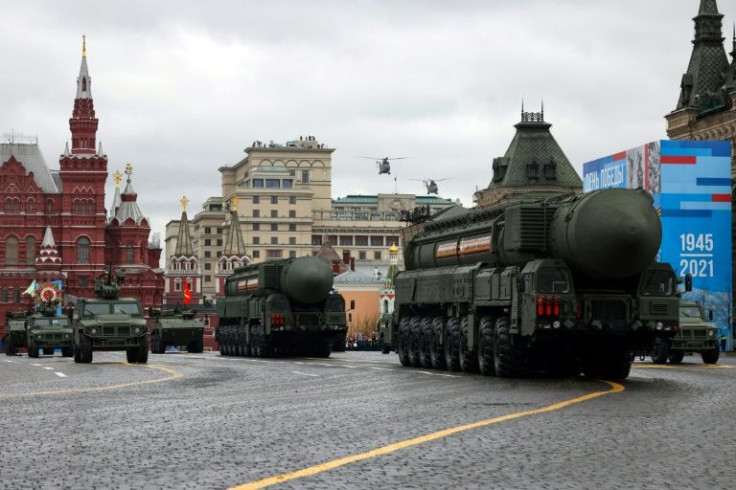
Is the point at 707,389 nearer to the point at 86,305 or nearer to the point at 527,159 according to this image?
the point at 86,305

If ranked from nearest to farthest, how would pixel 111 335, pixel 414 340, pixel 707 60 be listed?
pixel 414 340, pixel 111 335, pixel 707 60

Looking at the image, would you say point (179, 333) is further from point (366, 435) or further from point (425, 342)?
point (366, 435)

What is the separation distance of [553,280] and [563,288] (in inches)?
9.5

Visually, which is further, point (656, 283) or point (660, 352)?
point (660, 352)

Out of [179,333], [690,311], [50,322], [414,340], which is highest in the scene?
[690,311]

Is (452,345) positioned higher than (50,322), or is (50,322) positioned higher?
(50,322)

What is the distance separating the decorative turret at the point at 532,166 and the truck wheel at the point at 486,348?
338 ft

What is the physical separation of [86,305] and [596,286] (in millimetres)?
20381

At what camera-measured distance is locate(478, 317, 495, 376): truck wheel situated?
1203 inches

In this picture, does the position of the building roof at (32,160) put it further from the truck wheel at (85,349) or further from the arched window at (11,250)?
the truck wheel at (85,349)

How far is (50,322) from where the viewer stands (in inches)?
2287

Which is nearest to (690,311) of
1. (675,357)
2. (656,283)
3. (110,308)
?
(675,357)

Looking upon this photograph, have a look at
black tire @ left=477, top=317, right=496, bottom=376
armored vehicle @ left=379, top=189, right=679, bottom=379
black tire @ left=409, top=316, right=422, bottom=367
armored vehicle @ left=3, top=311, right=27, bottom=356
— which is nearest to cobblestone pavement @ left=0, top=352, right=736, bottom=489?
armored vehicle @ left=379, top=189, right=679, bottom=379

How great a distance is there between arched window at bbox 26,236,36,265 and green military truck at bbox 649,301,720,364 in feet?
392
